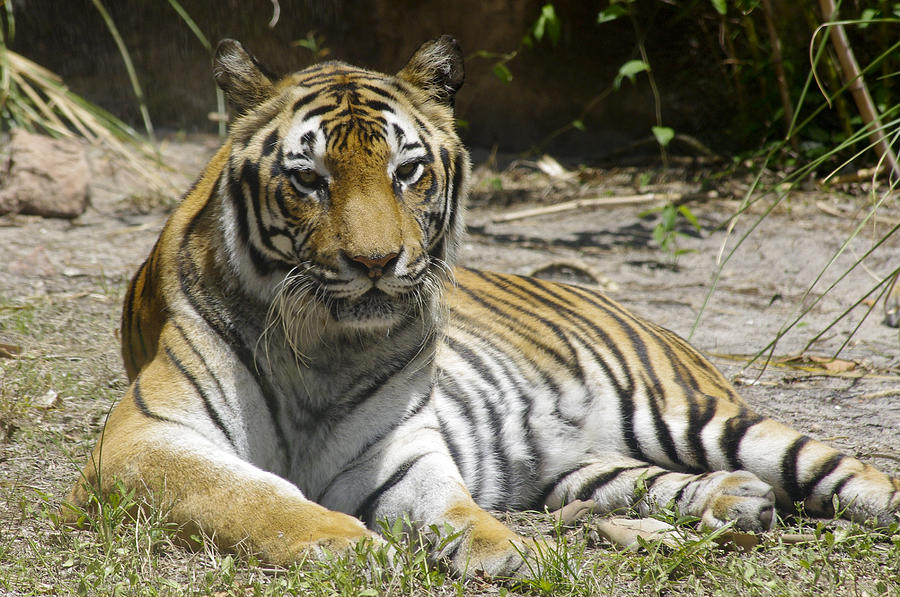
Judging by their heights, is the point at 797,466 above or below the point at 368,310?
below

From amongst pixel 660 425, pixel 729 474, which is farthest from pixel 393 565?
pixel 660 425

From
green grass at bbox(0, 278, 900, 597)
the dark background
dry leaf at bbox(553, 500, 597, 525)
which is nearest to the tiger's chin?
green grass at bbox(0, 278, 900, 597)

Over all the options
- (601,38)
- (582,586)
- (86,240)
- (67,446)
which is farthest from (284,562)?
(601,38)

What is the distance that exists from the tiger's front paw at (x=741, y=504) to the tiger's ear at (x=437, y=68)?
1272mm

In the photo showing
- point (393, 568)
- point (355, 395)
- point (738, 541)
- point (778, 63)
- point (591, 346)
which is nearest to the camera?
point (393, 568)

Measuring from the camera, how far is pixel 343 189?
6.76ft

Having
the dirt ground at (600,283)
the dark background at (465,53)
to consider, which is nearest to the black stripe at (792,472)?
the dirt ground at (600,283)

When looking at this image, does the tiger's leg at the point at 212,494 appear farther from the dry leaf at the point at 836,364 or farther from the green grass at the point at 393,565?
the dry leaf at the point at 836,364

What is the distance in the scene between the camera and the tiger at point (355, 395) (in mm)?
1977

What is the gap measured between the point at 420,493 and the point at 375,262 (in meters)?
0.58

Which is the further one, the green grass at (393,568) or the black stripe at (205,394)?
the black stripe at (205,394)

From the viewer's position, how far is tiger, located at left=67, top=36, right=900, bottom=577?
6.48 feet

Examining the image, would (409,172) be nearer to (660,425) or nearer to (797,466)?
(660,425)

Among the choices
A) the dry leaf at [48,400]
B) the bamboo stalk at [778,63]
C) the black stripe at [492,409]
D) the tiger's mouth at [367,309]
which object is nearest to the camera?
the tiger's mouth at [367,309]
